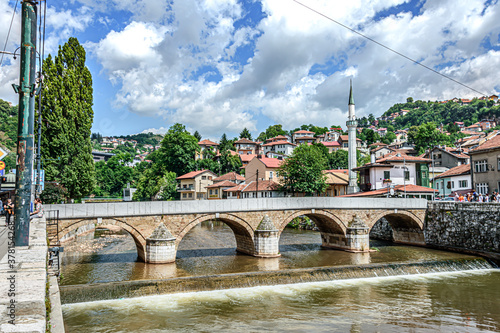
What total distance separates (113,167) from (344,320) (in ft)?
262

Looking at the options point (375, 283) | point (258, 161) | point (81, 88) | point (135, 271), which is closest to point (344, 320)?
point (375, 283)

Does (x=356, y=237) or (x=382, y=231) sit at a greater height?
(x=356, y=237)

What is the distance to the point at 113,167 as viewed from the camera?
83.9 m

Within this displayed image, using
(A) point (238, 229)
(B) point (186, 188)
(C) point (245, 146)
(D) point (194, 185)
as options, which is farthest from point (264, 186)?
(C) point (245, 146)

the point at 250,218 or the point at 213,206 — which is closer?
the point at 213,206

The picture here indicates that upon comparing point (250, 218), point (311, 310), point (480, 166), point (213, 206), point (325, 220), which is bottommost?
point (311, 310)

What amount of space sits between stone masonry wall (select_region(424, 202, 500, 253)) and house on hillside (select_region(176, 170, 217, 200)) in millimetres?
35233

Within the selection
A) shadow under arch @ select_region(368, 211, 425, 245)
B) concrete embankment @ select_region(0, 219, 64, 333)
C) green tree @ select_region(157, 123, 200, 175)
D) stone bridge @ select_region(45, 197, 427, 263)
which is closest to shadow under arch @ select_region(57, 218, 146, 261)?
stone bridge @ select_region(45, 197, 427, 263)

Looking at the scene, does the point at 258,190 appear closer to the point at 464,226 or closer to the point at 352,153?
the point at 352,153

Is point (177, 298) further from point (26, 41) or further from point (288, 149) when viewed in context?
point (288, 149)

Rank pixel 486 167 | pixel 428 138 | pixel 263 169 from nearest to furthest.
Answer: pixel 486 167
pixel 263 169
pixel 428 138

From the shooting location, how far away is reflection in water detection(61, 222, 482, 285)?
17625mm

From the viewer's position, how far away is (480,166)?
29.4m

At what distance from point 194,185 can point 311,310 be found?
43291 mm
